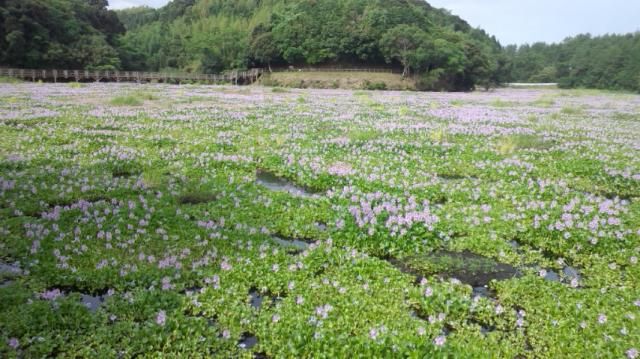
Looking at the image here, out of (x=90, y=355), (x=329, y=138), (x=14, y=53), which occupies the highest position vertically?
(x=14, y=53)

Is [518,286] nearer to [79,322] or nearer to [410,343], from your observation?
[410,343]

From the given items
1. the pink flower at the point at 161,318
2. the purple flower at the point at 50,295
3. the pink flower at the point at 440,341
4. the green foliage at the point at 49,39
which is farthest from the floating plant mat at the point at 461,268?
the green foliage at the point at 49,39

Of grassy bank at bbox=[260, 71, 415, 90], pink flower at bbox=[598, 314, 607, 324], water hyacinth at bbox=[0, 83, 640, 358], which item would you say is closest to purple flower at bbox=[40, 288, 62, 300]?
water hyacinth at bbox=[0, 83, 640, 358]

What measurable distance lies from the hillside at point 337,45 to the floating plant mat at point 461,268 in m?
A: 75.9

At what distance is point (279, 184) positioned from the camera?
10.4 m

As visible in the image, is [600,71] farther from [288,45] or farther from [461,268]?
[461,268]

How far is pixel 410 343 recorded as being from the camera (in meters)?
4.29

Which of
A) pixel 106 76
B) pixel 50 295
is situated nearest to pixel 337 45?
pixel 106 76

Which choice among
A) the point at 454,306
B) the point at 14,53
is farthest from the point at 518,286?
Answer: the point at 14,53

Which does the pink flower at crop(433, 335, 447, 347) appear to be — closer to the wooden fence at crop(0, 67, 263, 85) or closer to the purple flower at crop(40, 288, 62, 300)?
the purple flower at crop(40, 288, 62, 300)

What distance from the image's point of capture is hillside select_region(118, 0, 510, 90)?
80.6 metres

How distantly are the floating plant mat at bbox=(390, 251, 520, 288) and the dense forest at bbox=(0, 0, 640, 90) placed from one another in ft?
238

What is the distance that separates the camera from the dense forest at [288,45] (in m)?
65.8

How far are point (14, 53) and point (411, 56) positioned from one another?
6447cm
